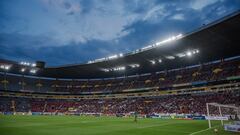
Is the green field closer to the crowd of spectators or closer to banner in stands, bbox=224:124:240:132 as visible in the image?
banner in stands, bbox=224:124:240:132

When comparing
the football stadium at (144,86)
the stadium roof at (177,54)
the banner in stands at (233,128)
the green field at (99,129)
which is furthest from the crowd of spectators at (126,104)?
the banner in stands at (233,128)

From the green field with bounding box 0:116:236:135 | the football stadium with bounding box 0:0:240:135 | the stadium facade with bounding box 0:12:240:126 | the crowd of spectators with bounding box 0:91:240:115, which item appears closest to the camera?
the green field with bounding box 0:116:236:135

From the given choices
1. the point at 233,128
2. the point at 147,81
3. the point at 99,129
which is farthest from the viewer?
the point at 147,81

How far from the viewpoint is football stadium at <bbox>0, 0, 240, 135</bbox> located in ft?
133

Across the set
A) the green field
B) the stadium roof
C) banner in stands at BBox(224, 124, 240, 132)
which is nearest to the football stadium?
the stadium roof

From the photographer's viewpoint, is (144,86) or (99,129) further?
(144,86)

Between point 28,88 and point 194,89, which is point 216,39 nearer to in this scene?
point 194,89

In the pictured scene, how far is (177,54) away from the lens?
5272 centimetres

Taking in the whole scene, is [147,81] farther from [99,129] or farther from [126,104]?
[99,129]

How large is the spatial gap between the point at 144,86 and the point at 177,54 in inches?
872

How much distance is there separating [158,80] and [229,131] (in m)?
49.9

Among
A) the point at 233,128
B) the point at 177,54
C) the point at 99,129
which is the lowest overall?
the point at 99,129

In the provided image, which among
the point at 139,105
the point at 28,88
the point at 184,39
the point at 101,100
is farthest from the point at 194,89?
the point at 28,88

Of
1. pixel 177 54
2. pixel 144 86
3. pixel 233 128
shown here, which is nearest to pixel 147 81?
pixel 144 86
